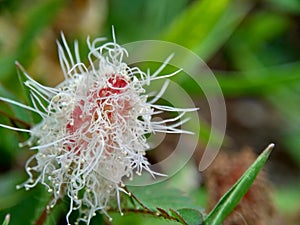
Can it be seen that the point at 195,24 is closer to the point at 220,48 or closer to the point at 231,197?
the point at 220,48

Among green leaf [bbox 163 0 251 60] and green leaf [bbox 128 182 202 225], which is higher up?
green leaf [bbox 163 0 251 60]

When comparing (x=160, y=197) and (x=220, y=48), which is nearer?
(x=160, y=197)

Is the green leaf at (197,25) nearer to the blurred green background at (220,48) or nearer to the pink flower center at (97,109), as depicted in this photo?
the blurred green background at (220,48)

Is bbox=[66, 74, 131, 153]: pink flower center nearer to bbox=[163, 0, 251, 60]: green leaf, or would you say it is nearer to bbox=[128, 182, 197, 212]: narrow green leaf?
bbox=[128, 182, 197, 212]: narrow green leaf

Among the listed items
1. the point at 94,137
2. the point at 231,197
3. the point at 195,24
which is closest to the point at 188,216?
the point at 231,197

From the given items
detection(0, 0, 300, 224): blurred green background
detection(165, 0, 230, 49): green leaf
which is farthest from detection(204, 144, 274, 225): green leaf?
detection(165, 0, 230, 49): green leaf

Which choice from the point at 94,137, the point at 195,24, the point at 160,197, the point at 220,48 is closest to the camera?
the point at 94,137
